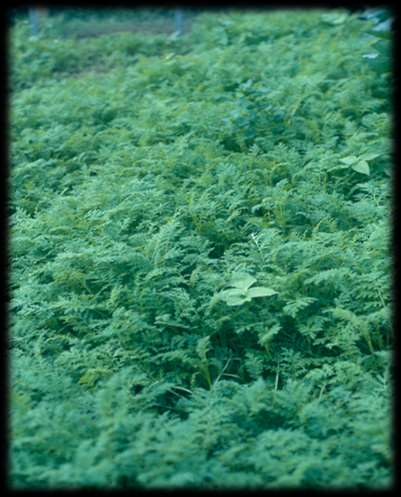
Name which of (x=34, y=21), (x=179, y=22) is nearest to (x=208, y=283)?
(x=179, y=22)

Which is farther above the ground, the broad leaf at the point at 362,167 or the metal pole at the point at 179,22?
the metal pole at the point at 179,22

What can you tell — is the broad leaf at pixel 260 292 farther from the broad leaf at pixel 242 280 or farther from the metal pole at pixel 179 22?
the metal pole at pixel 179 22

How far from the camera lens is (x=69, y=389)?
340cm

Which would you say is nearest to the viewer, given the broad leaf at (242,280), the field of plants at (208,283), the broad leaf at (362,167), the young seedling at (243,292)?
the field of plants at (208,283)

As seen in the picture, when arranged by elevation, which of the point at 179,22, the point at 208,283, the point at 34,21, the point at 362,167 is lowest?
the point at 208,283

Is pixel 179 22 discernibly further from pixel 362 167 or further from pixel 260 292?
pixel 260 292

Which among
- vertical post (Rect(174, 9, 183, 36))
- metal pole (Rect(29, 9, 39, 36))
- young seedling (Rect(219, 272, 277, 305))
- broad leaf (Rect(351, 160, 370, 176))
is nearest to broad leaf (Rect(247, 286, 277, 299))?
young seedling (Rect(219, 272, 277, 305))

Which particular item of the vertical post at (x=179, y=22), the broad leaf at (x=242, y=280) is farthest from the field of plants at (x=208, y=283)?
the vertical post at (x=179, y=22)

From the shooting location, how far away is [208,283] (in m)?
4.16

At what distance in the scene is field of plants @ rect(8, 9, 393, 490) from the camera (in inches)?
116

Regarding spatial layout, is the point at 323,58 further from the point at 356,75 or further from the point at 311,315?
the point at 311,315

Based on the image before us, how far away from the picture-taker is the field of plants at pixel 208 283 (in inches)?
116

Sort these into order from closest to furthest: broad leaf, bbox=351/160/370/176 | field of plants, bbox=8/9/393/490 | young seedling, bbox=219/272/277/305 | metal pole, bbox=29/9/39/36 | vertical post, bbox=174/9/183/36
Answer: field of plants, bbox=8/9/393/490, young seedling, bbox=219/272/277/305, broad leaf, bbox=351/160/370/176, vertical post, bbox=174/9/183/36, metal pole, bbox=29/9/39/36

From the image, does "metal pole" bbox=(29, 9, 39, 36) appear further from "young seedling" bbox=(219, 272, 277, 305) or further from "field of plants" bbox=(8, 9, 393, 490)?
"young seedling" bbox=(219, 272, 277, 305)
